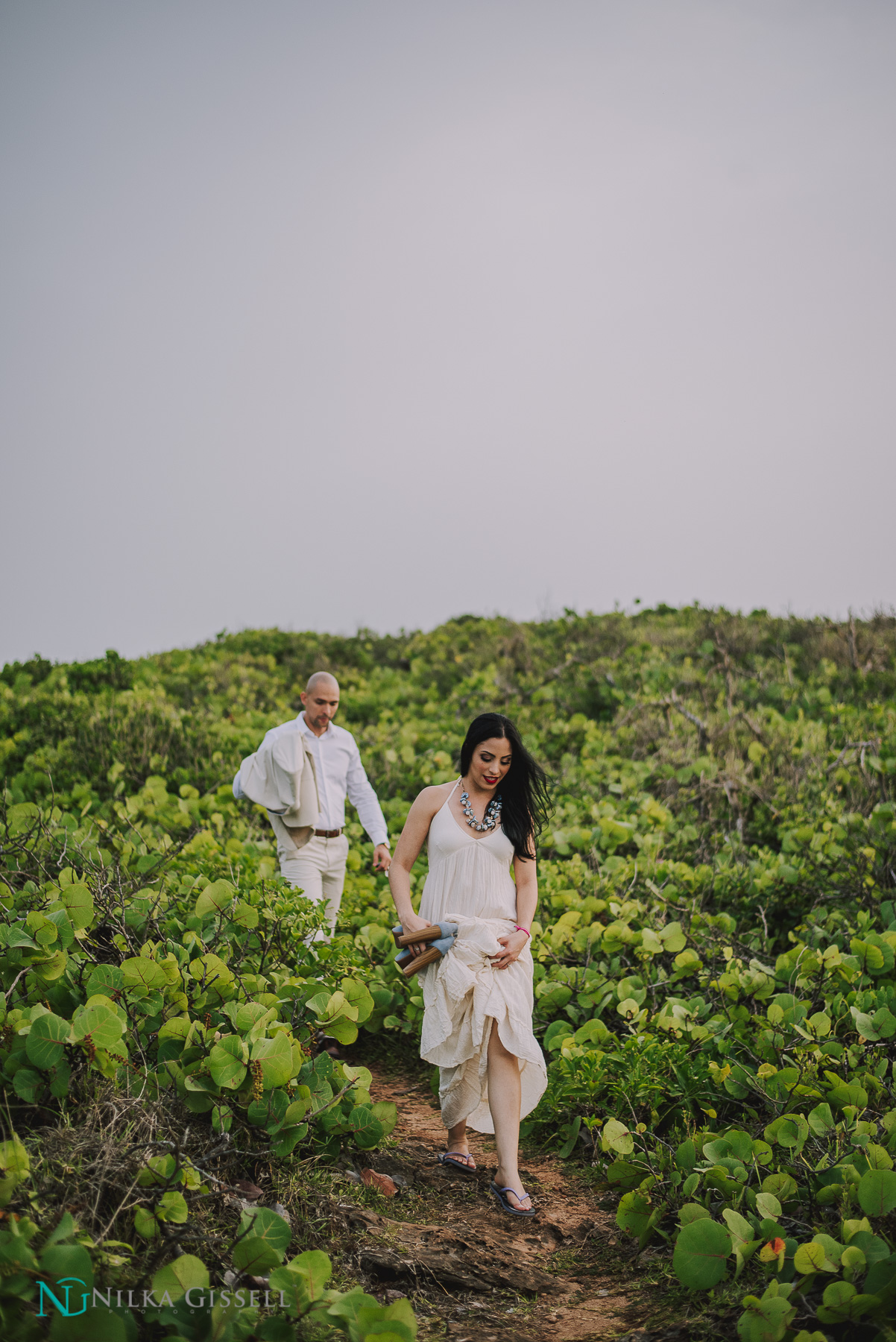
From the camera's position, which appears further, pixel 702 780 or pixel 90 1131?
pixel 702 780

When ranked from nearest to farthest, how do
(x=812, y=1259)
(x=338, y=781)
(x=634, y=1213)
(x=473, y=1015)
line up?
(x=812, y=1259) < (x=634, y=1213) < (x=473, y=1015) < (x=338, y=781)

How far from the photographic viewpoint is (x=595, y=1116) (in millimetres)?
3957

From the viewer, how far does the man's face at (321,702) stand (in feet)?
16.7

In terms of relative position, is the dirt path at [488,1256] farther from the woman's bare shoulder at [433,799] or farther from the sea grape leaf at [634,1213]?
the woman's bare shoulder at [433,799]

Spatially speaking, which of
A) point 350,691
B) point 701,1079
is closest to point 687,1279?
point 701,1079

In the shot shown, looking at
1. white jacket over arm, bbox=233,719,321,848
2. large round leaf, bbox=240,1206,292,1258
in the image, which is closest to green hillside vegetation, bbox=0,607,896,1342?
large round leaf, bbox=240,1206,292,1258

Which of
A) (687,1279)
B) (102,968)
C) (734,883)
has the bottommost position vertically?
(687,1279)

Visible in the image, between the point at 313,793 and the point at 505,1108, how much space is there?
2.16 meters

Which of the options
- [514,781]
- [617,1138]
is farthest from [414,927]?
[617,1138]

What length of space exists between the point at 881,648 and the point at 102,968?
12365 mm

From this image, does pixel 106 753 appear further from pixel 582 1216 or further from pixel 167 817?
pixel 582 1216

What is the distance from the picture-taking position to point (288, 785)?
493 centimetres

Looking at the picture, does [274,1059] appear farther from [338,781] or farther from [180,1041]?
[338,781]

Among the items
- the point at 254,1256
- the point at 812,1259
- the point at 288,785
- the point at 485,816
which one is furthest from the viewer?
the point at 288,785
